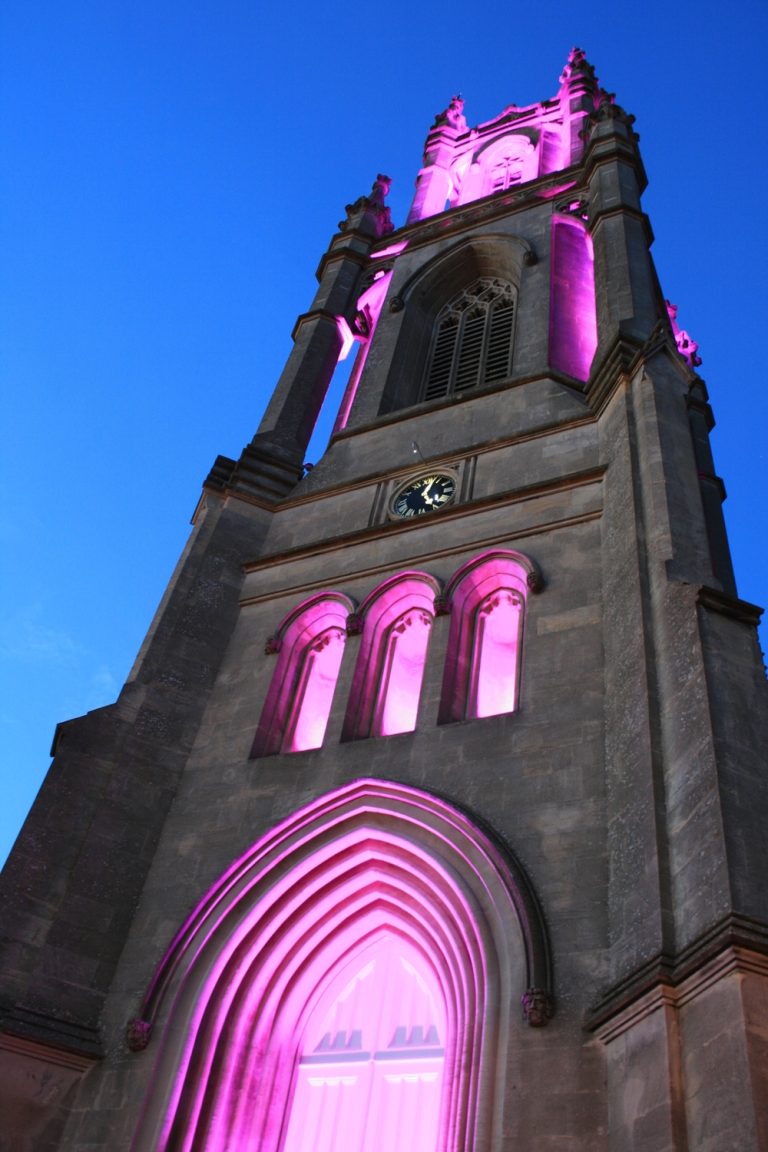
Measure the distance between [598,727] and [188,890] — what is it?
16.0 ft

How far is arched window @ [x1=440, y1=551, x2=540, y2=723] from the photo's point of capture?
14156 mm

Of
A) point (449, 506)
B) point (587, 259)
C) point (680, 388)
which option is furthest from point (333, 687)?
point (587, 259)

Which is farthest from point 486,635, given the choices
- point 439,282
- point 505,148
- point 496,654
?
point 505,148

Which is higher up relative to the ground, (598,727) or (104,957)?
(598,727)

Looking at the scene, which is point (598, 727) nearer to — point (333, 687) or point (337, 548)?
point (333, 687)

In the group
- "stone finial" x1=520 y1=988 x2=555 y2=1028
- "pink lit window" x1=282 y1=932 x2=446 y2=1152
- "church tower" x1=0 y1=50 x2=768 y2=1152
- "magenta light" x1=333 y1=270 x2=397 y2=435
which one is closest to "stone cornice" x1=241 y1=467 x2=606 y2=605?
"church tower" x1=0 y1=50 x2=768 y2=1152

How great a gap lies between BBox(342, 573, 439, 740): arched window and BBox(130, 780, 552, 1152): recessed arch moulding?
1.73 metres

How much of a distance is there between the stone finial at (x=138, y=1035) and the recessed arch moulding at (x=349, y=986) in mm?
20

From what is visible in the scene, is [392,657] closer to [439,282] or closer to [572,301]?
[572,301]

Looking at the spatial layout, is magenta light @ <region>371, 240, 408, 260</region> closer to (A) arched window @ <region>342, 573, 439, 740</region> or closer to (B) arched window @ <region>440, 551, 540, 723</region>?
(A) arched window @ <region>342, 573, 439, 740</region>

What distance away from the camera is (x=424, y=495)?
58.2ft

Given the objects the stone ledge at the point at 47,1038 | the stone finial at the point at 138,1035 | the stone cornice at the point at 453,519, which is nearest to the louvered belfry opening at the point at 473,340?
the stone cornice at the point at 453,519

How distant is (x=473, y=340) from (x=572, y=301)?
219 cm

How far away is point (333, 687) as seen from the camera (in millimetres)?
16125
